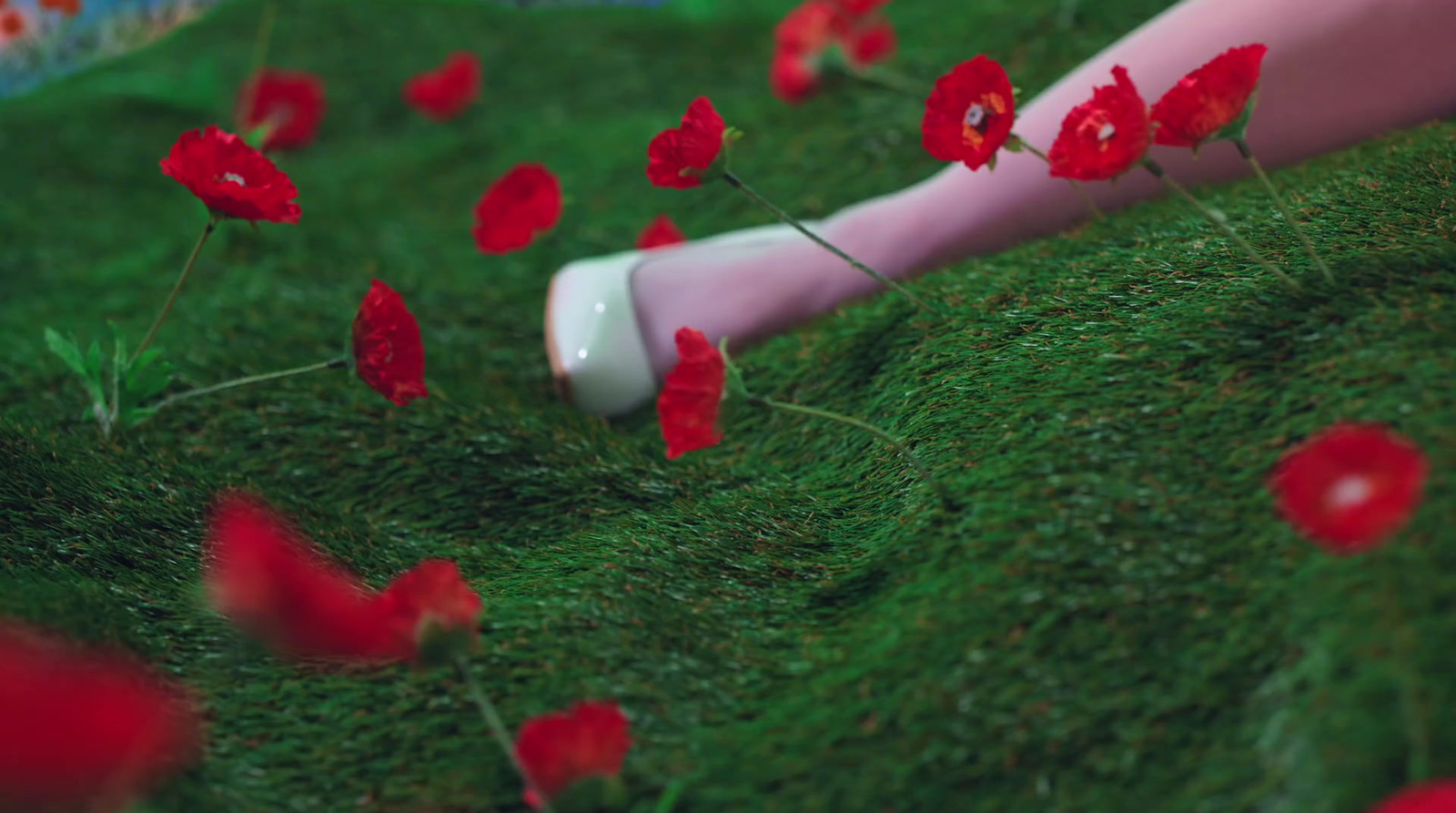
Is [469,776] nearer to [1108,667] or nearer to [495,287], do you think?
[1108,667]

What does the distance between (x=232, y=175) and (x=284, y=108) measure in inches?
48.6

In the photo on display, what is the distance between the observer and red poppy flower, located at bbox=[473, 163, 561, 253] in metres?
1.35

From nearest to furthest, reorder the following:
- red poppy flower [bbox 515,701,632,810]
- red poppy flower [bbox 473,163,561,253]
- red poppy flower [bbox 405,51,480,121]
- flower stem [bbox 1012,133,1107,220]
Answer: red poppy flower [bbox 515,701,632,810], flower stem [bbox 1012,133,1107,220], red poppy flower [bbox 473,163,561,253], red poppy flower [bbox 405,51,480,121]

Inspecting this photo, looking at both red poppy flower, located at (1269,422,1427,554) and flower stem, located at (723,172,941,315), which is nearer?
red poppy flower, located at (1269,422,1427,554)

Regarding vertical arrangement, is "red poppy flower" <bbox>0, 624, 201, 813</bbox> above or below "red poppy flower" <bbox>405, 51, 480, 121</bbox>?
below

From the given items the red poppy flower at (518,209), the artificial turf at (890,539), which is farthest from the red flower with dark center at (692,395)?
the red poppy flower at (518,209)

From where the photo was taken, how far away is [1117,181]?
1.15 meters

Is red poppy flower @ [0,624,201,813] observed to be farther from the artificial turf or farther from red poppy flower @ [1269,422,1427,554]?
red poppy flower @ [1269,422,1427,554]

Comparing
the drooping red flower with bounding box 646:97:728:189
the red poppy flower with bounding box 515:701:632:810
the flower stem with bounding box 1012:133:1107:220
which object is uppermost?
the drooping red flower with bounding box 646:97:728:189

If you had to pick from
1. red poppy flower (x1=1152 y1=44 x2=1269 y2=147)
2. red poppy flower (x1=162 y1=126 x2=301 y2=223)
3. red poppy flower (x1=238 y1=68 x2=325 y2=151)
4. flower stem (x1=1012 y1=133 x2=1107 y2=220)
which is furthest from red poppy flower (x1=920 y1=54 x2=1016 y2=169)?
red poppy flower (x1=238 y1=68 x2=325 y2=151)

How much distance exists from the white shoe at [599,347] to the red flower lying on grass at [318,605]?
56cm

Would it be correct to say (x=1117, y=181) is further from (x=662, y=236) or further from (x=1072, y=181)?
(x=662, y=236)

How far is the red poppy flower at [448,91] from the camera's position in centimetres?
219

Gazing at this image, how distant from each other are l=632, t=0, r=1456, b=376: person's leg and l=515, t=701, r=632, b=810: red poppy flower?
0.66 meters
